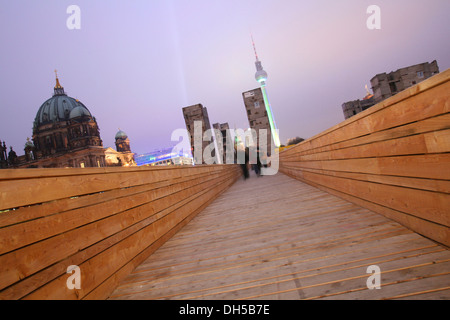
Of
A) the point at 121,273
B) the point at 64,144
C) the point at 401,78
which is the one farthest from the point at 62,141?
the point at 401,78

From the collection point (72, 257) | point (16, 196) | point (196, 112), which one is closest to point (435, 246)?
point (72, 257)

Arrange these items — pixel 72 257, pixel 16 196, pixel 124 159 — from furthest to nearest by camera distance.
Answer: pixel 124 159
pixel 72 257
pixel 16 196

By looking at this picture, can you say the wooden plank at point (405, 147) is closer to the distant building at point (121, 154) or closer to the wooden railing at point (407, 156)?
the wooden railing at point (407, 156)

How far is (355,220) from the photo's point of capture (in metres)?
3.21

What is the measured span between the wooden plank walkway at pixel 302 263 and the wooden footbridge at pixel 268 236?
0.01 meters

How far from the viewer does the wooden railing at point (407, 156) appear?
1.90m

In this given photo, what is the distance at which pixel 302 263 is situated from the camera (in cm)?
230

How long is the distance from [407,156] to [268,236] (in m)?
1.92

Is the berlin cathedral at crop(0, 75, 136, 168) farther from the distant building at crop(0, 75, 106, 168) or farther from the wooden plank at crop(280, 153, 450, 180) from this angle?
the wooden plank at crop(280, 153, 450, 180)

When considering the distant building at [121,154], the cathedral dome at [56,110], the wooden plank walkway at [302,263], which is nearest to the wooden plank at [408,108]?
the wooden plank walkway at [302,263]

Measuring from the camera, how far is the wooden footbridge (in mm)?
1726

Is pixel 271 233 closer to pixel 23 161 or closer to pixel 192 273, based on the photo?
pixel 192 273

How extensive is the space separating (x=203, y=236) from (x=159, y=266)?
114 centimetres

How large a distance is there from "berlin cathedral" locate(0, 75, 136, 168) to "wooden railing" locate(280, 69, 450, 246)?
5997 centimetres
